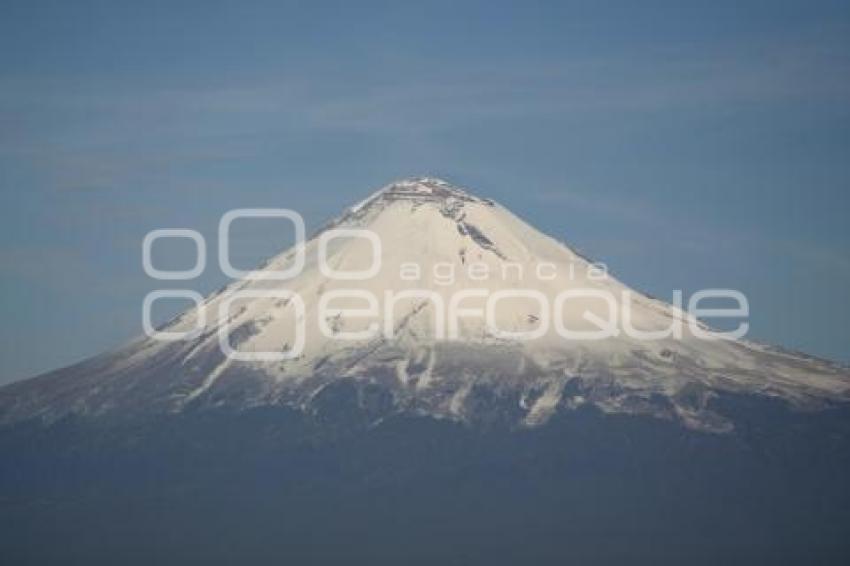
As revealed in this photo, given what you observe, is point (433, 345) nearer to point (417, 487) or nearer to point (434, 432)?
point (434, 432)

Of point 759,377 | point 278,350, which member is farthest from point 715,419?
point 278,350

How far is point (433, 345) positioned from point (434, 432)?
11.8m

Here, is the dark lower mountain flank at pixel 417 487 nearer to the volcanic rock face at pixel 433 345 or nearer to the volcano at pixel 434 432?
the volcano at pixel 434 432

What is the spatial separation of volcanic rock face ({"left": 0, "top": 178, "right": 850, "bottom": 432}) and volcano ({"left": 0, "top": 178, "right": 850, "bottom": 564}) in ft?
0.86

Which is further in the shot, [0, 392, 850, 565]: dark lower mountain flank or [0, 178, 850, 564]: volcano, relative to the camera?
[0, 178, 850, 564]: volcano

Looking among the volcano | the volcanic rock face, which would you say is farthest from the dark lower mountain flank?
the volcanic rock face

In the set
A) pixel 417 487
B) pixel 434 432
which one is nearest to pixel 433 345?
pixel 434 432

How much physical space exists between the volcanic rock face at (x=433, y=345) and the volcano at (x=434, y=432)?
263 mm

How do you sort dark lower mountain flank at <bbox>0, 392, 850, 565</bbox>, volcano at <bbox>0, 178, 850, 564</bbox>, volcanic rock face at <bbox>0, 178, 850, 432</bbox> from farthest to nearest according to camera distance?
volcanic rock face at <bbox>0, 178, 850, 432</bbox> < volcano at <bbox>0, 178, 850, 564</bbox> < dark lower mountain flank at <bbox>0, 392, 850, 565</bbox>

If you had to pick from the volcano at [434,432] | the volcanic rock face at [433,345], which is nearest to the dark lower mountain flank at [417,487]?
the volcano at [434,432]

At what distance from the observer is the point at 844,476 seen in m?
138

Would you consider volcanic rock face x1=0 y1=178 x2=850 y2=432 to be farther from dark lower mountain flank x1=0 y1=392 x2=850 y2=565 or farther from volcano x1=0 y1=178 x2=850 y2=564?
dark lower mountain flank x1=0 y1=392 x2=850 y2=565

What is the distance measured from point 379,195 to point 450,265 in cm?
1380

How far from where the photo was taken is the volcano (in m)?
125
